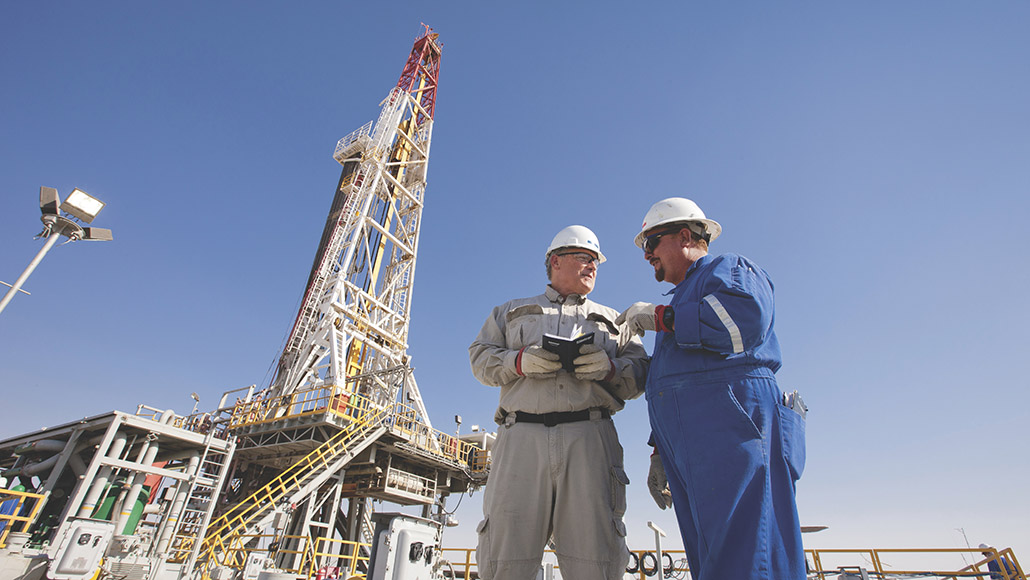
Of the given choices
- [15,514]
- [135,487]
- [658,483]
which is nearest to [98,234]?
[15,514]

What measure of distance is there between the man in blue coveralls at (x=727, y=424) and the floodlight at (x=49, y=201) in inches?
359

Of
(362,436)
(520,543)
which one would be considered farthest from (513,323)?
(362,436)

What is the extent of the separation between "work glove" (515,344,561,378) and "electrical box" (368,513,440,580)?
1.32 metres

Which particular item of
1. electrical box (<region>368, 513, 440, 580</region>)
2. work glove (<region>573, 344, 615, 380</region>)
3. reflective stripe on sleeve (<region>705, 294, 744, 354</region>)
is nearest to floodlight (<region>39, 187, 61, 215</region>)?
electrical box (<region>368, 513, 440, 580</region>)

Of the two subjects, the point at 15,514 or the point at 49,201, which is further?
the point at 49,201

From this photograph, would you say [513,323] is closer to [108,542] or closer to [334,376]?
[108,542]

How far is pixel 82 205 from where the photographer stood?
7336mm

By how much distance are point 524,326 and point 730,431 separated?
57.5 inches

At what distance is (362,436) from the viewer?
41.0 feet

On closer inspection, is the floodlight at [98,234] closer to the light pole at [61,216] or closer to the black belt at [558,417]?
the light pole at [61,216]

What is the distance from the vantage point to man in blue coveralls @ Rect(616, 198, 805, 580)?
70.2 inches

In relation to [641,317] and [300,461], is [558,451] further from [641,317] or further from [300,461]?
[300,461]

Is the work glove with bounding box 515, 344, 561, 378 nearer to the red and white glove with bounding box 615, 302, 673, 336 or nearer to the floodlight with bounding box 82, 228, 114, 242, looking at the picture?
the red and white glove with bounding box 615, 302, 673, 336

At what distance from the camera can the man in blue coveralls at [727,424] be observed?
178 cm
